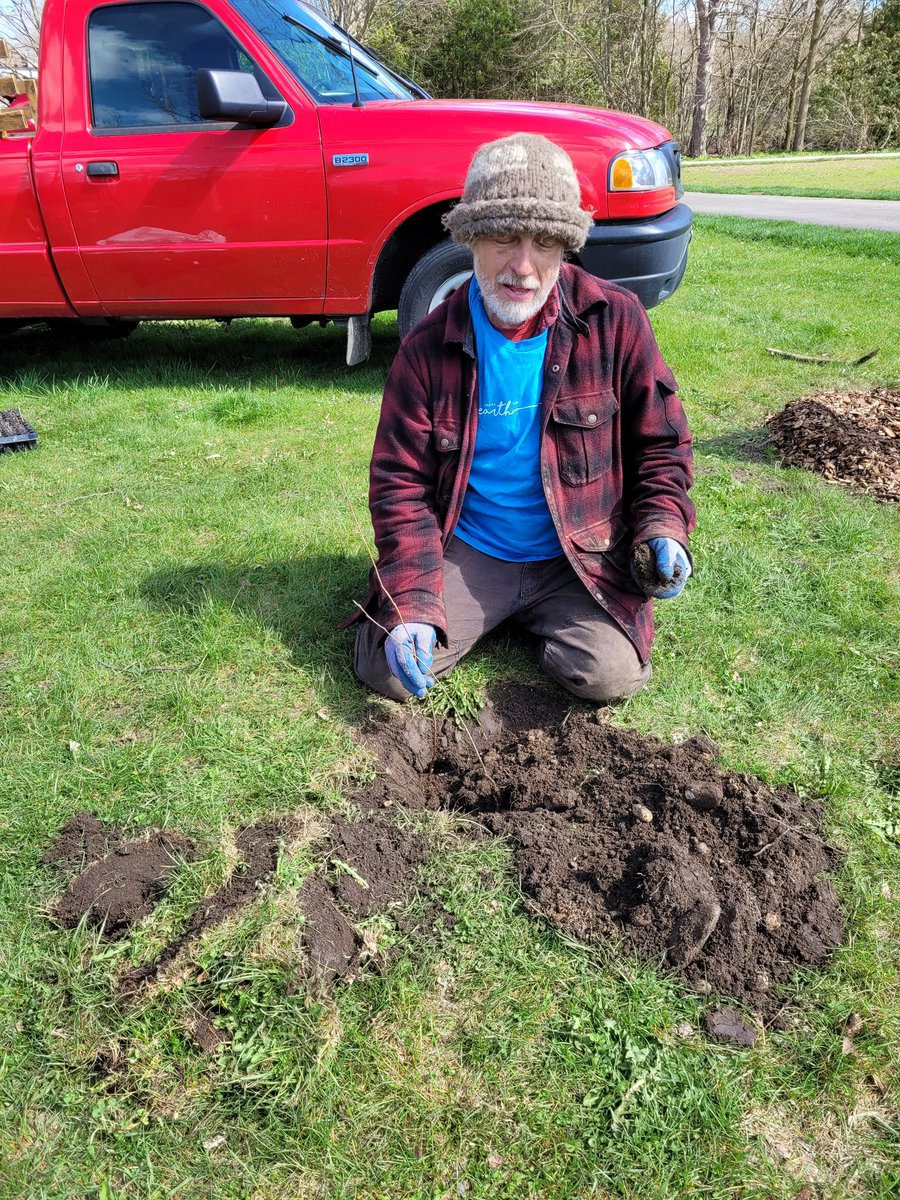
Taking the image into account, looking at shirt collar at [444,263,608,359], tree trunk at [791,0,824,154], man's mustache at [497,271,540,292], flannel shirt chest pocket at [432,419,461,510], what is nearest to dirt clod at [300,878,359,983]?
flannel shirt chest pocket at [432,419,461,510]

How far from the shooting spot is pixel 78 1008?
6.18 feet

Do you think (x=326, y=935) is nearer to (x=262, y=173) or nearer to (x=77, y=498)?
(x=77, y=498)

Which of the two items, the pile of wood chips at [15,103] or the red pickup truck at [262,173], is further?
the pile of wood chips at [15,103]

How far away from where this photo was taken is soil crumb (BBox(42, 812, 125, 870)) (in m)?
2.23

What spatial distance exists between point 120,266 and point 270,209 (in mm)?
1069

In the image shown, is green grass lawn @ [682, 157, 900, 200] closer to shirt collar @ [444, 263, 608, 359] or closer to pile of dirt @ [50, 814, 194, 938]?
shirt collar @ [444, 263, 608, 359]

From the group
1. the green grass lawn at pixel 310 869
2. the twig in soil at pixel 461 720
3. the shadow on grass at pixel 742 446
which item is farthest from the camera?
the shadow on grass at pixel 742 446

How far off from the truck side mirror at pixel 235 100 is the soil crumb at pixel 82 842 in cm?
384

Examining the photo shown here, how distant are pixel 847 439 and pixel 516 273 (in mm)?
2743

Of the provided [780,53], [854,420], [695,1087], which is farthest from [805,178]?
[695,1087]

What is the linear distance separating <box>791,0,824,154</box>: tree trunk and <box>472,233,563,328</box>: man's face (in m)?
33.7

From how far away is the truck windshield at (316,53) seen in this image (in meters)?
4.90

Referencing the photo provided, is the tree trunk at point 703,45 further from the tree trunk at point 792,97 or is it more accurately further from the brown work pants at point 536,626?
the brown work pants at point 536,626

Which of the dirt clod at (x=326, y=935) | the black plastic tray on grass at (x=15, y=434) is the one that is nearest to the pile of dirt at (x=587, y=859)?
the dirt clod at (x=326, y=935)
